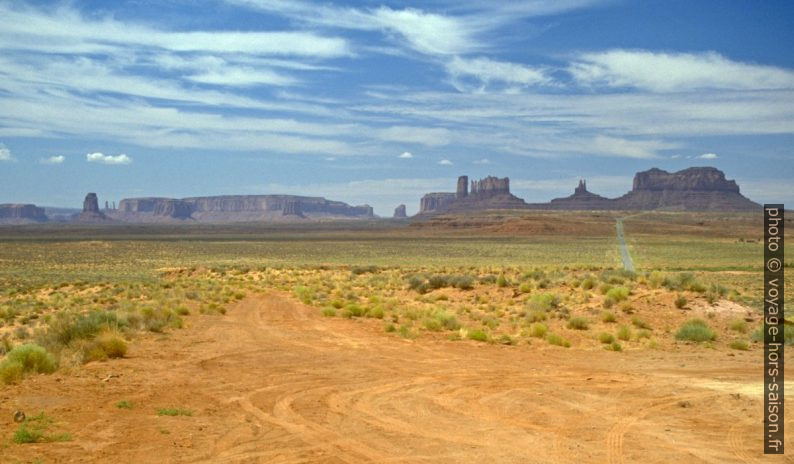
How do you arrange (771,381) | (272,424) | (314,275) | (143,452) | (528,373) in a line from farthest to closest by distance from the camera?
1. (314,275)
2. (528,373)
3. (771,381)
4. (272,424)
5. (143,452)

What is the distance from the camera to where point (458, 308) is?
24078 millimetres

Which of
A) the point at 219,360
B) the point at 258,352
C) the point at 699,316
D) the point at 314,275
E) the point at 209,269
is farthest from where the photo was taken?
the point at 209,269

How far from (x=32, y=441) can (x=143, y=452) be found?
1.35 m

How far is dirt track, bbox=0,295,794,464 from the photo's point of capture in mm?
7992

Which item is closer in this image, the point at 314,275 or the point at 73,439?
the point at 73,439

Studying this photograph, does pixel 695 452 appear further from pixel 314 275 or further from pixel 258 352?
pixel 314 275

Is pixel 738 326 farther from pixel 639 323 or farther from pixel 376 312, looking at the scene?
pixel 376 312

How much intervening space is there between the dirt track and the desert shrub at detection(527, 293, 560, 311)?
5677 millimetres

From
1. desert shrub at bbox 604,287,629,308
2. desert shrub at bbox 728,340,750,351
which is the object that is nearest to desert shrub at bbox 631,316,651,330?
desert shrub at bbox 604,287,629,308

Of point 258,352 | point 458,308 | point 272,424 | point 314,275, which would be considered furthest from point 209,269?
point 272,424

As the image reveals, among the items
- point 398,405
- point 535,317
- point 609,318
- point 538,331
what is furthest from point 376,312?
point 398,405

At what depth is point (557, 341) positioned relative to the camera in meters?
17.4

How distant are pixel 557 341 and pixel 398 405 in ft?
27.0

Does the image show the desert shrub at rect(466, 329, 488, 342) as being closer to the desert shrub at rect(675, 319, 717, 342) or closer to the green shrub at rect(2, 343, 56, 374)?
the desert shrub at rect(675, 319, 717, 342)
